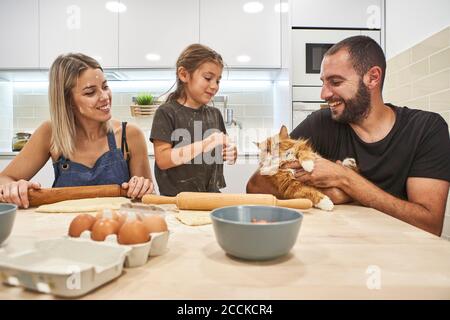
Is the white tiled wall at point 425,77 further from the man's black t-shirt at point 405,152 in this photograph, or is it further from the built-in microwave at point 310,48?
the man's black t-shirt at point 405,152

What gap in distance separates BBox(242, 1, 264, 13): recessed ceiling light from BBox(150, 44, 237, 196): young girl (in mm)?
1364

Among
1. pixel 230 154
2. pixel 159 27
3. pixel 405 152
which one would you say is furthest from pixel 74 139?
pixel 159 27

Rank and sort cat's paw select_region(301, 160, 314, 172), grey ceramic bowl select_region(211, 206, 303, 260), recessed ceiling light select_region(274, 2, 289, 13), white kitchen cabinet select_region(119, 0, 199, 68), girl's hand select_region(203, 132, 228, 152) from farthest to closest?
white kitchen cabinet select_region(119, 0, 199, 68), recessed ceiling light select_region(274, 2, 289, 13), girl's hand select_region(203, 132, 228, 152), cat's paw select_region(301, 160, 314, 172), grey ceramic bowl select_region(211, 206, 303, 260)

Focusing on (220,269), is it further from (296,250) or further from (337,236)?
(337,236)

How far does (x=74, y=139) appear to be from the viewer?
137cm

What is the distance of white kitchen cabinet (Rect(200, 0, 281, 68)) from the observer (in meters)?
2.71

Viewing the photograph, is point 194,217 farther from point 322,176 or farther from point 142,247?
point 322,176

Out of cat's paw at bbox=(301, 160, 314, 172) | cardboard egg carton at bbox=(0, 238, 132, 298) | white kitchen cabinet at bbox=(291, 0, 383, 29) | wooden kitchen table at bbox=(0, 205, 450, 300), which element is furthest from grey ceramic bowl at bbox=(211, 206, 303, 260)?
white kitchen cabinet at bbox=(291, 0, 383, 29)

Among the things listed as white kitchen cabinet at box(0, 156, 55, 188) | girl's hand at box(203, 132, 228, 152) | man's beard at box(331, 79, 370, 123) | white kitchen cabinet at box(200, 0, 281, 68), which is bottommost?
white kitchen cabinet at box(0, 156, 55, 188)

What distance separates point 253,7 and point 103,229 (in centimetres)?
261

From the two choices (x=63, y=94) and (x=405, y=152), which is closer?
(x=405, y=152)

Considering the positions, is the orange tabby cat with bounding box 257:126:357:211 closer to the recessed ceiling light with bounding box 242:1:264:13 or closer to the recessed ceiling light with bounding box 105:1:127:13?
the recessed ceiling light with bounding box 242:1:264:13

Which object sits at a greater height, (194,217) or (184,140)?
(184,140)

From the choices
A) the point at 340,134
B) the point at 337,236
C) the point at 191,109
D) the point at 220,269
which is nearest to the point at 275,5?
the point at 191,109
